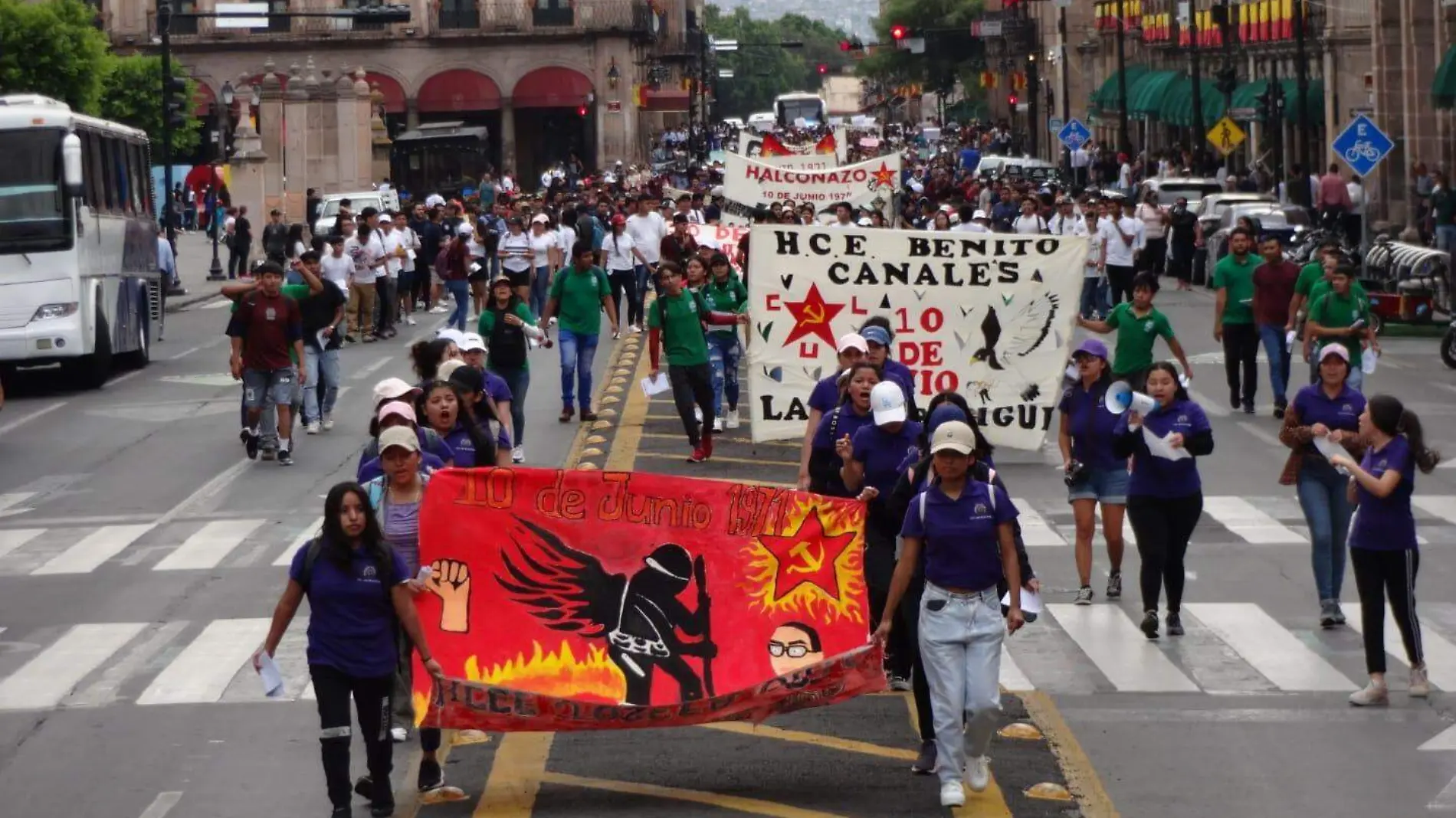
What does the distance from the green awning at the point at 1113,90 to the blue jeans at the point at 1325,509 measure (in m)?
65.3

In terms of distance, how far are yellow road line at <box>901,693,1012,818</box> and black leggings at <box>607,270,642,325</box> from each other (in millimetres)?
20583

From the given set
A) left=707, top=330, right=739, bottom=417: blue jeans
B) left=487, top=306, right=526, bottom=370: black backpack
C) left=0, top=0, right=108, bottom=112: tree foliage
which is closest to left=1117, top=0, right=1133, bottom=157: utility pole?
left=0, top=0, right=108, bottom=112: tree foliage

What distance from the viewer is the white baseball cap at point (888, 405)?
10.5m

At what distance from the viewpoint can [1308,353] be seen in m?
20.3

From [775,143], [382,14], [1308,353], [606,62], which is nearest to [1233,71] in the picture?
[775,143]

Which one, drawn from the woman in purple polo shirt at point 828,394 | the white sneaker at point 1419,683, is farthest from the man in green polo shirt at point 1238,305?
the white sneaker at point 1419,683

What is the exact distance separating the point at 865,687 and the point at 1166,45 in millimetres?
66752

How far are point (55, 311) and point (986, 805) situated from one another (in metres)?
19.4

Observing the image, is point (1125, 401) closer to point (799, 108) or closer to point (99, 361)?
point (99, 361)

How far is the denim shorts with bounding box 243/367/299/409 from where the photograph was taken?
66.0 feet

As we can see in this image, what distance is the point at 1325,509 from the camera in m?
13.0

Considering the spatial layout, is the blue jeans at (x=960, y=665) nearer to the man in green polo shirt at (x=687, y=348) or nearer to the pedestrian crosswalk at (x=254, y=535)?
the pedestrian crosswalk at (x=254, y=535)

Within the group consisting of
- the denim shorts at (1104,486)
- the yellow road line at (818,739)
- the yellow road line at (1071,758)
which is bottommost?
the yellow road line at (1071,758)

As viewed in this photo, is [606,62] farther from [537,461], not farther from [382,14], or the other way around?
[537,461]
